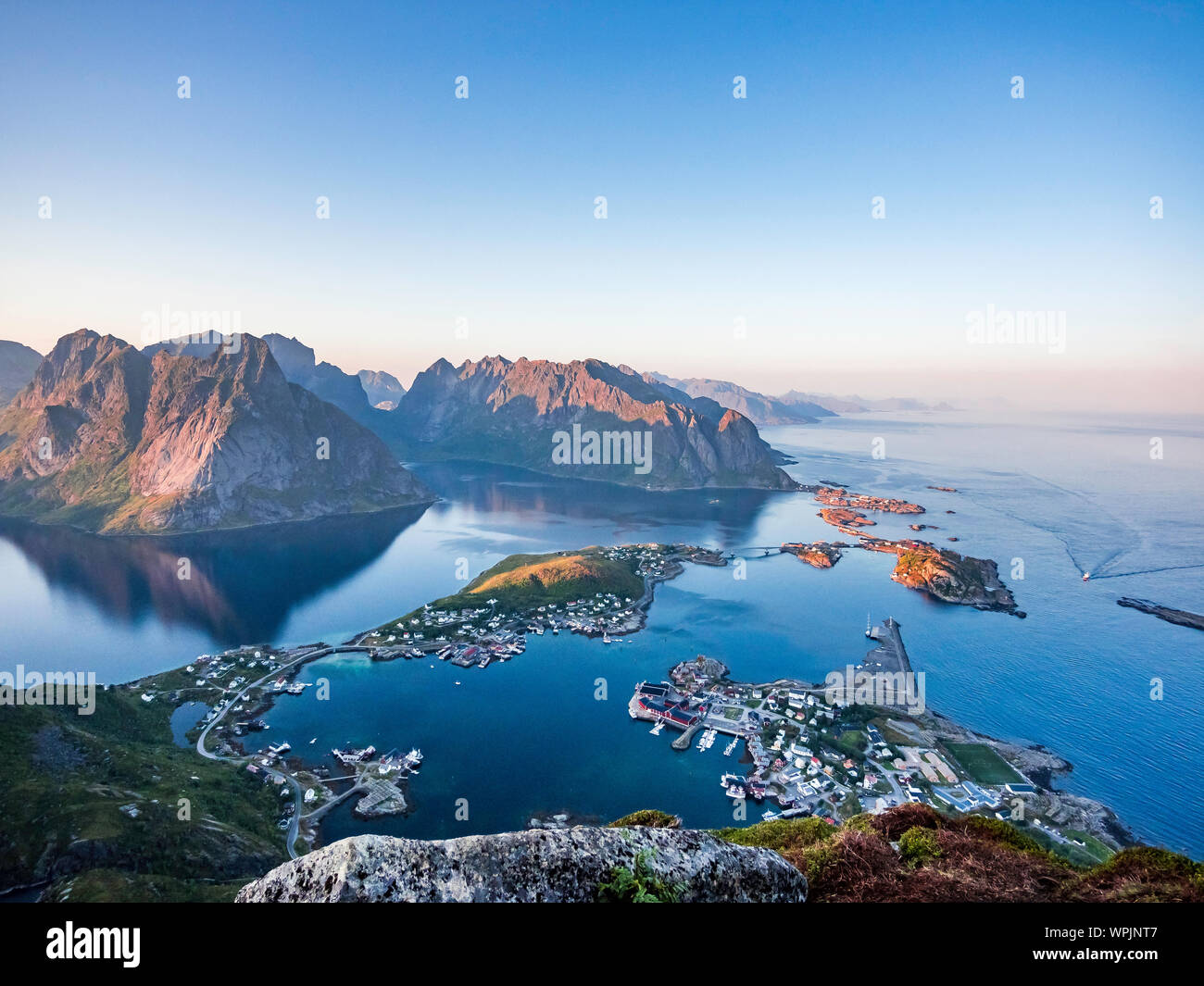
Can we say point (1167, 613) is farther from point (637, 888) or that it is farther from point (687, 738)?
point (637, 888)

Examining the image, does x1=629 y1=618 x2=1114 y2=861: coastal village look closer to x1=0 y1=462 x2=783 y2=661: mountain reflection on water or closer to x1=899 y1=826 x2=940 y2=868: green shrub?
x1=899 y1=826 x2=940 y2=868: green shrub

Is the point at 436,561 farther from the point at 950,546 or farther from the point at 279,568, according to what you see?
the point at 950,546

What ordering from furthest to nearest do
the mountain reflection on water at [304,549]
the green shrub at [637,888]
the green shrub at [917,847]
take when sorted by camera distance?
the mountain reflection on water at [304,549] < the green shrub at [917,847] < the green shrub at [637,888]

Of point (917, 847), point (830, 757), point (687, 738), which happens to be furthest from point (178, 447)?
point (917, 847)

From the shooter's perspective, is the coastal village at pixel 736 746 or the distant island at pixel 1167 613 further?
the distant island at pixel 1167 613

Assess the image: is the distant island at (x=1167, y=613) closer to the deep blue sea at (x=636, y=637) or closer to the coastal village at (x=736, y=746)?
the deep blue sea at (x=636, y=637)

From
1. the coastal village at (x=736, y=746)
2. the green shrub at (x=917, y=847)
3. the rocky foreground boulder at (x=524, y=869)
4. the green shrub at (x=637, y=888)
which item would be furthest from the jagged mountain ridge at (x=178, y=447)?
the green shrub at (x=637, y=888)
